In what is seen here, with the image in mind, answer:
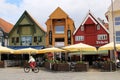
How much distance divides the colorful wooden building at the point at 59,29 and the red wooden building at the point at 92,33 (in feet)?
6.42

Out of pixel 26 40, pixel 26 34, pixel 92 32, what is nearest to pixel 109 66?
pixel 92 32

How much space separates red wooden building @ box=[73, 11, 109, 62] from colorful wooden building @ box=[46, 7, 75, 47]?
1956mm

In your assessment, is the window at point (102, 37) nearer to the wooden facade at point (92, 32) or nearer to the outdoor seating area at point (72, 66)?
the wooden facade at point (92, 32)

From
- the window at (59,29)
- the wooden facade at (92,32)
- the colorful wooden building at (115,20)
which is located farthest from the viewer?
the window at (59,29)

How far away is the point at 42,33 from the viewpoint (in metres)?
58.1

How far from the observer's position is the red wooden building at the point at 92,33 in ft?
175

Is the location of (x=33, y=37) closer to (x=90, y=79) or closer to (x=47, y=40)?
(x=47, y=40)

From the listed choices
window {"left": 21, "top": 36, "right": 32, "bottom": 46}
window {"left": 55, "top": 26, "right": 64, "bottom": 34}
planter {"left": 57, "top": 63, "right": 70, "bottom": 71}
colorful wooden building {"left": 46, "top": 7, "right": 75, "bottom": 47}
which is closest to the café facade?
window {"left": 21, "top": 36, "right": 32, "bottom": 46}

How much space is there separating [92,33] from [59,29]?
642cm

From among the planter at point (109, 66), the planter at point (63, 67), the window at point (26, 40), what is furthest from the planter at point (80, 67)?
the window at point (26, 40)

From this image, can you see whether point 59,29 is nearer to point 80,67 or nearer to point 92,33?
point 92,33

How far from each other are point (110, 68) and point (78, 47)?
174 inches

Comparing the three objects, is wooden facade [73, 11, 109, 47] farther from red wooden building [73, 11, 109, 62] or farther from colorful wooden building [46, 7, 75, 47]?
colorful wooden building [46, 7, 75, 47]

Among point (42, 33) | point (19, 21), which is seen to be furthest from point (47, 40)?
point (19, 21)
